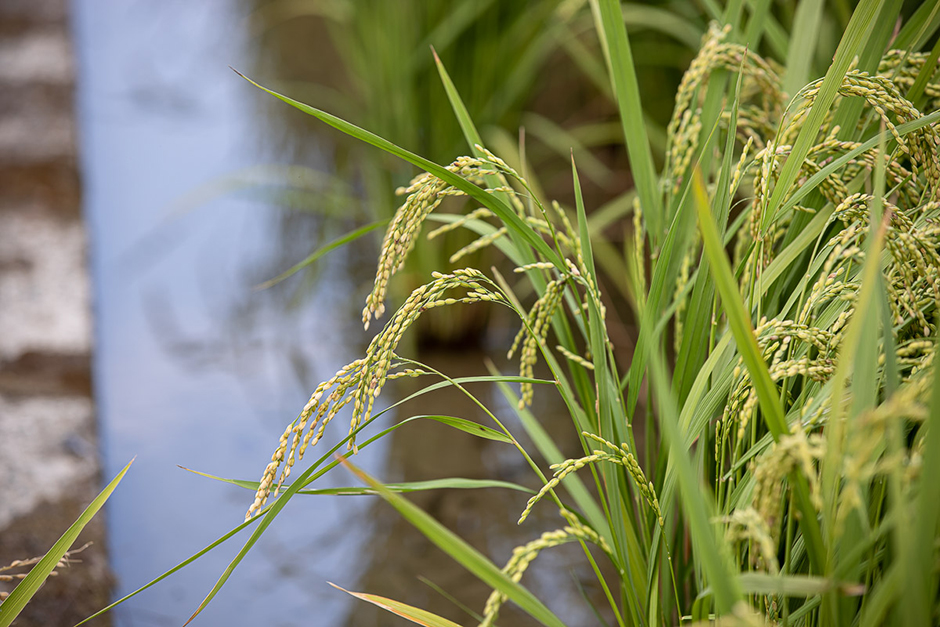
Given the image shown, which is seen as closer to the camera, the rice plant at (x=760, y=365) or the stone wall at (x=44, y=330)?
the rice plant at (x=760, y=365)

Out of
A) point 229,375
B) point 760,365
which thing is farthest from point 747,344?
point 229,375

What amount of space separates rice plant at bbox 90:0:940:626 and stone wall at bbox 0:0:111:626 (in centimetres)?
67

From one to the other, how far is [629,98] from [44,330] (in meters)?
1.42

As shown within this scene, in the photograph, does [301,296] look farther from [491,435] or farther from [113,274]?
[491,435]

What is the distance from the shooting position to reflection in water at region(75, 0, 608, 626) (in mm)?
1230

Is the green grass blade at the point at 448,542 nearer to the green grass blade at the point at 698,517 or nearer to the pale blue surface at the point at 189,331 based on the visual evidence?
the green grass blade at the point at 698,517

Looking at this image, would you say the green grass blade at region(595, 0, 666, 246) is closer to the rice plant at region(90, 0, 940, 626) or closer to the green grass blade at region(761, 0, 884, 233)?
the rice plant at region(90, 0, 940, 626)

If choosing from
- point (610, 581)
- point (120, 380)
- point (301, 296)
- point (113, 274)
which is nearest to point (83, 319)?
point (120, 380)

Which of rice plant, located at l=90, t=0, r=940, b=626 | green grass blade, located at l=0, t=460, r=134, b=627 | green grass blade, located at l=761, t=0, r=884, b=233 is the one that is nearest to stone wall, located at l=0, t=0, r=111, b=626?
green grass blade, located at l=0, t=460, r=134, b=627

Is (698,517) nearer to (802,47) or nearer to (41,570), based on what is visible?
(41,570)

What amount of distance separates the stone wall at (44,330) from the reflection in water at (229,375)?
10 centimetres

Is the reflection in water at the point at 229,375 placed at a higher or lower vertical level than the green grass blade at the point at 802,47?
lower

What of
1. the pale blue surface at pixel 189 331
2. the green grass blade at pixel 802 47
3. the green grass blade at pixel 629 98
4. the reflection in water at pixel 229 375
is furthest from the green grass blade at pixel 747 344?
the pale blue surface at pixel 189 331

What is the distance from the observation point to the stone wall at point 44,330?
112 cm
